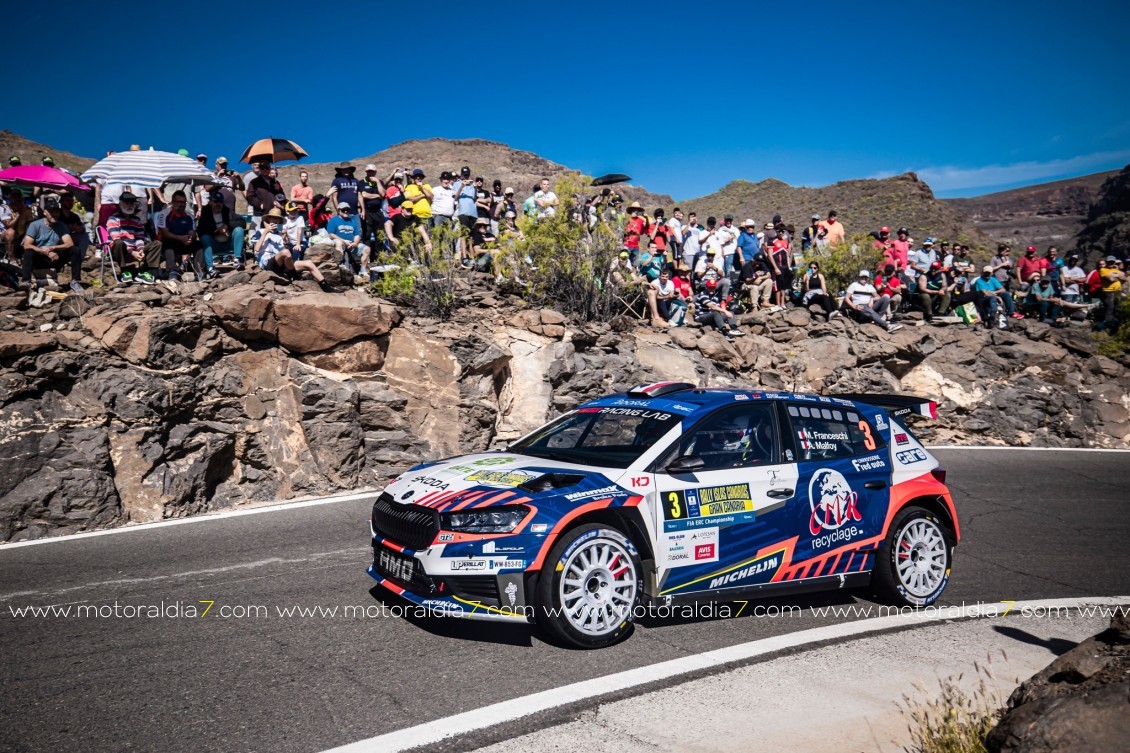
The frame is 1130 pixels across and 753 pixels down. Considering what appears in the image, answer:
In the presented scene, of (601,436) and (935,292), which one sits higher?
(935,292)

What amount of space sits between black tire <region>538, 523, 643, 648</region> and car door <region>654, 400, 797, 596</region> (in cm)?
26

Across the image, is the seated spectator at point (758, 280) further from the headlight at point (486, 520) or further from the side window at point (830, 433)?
the headlight at point (486, 520)

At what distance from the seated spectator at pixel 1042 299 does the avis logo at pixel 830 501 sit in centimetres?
1724

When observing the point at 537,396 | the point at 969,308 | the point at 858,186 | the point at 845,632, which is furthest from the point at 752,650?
the point at 858,186

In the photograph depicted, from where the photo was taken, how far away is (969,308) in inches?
772

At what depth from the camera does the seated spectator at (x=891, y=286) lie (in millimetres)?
18922

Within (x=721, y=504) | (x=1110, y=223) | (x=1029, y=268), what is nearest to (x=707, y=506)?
(x=721, y=504)

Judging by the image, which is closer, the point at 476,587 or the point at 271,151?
the point at 476,587

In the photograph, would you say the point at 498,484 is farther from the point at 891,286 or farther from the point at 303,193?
the point at 891,286

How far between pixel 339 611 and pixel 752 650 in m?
3.02

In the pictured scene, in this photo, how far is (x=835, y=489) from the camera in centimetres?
631

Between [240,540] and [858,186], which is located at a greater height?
[858,186]

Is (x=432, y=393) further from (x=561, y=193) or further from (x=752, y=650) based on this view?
(x=752, y=650)

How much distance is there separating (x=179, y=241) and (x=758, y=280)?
1202 cm
